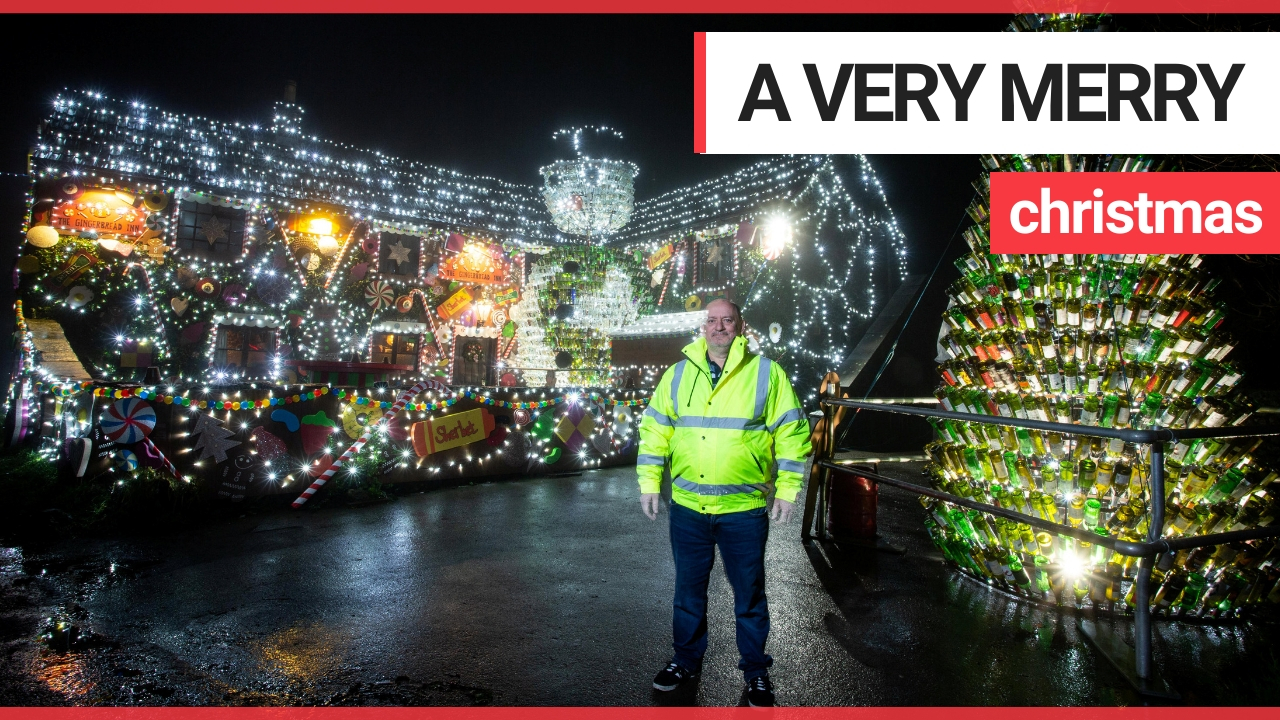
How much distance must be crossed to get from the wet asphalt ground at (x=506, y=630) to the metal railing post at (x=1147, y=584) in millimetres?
171

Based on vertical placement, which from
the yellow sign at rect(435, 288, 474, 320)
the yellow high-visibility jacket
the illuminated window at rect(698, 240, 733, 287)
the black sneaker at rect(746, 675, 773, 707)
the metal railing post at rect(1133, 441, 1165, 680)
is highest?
the illuminated window at rect(698, 240, 733, 287)

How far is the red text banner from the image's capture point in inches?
164

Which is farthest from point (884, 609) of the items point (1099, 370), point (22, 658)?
point (22, 658)

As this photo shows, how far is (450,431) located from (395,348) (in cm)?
1009

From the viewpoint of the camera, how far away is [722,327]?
3.18m

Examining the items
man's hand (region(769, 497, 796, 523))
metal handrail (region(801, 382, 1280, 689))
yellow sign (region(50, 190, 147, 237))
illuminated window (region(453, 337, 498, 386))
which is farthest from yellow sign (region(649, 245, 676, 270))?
man's hand (region(769, 497, 796, 523))

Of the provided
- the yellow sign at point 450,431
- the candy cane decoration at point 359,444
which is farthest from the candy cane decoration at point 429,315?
the yellow sign at point 450,431

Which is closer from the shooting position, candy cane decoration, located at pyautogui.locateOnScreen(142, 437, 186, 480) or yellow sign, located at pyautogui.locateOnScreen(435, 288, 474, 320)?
candy cane decoration, located at pyautogui.locateOnScreen(142, 437, 186, 480)

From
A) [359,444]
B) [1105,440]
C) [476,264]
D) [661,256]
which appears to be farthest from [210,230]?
[1105,440]

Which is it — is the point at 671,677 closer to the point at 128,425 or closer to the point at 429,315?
the point at 128,425

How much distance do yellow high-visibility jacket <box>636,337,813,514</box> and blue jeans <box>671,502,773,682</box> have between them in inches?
3.5

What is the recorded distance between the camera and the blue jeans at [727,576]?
2893 mm

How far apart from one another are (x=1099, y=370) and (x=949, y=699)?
255cm

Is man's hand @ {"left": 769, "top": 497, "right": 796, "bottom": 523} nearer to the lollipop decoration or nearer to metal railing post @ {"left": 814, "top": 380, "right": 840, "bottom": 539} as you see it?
metal railing post @ {"left": 814, "top": 380, "right": 840, "bottom": 539}
